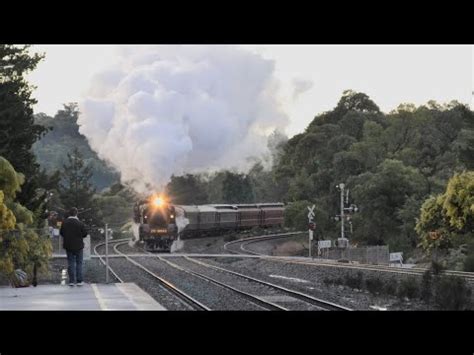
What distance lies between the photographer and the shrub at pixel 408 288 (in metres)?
14.4

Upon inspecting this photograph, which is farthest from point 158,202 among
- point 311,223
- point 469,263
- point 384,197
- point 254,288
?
point 469,263

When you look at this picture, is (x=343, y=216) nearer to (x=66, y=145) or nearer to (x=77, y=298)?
(x=66, y=145)

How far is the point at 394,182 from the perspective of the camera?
74.2ft

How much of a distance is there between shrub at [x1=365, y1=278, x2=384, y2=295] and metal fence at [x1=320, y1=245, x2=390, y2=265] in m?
4.31

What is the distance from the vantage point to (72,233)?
12.4 metres

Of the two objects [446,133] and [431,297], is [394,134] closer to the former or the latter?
[446,133]

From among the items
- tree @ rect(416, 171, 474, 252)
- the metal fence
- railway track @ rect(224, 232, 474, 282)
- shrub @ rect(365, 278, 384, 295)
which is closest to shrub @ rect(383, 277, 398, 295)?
shrub @ rect(365, 278, 384, 295)

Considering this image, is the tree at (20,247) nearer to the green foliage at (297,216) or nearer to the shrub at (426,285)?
the shrub at (426,285)

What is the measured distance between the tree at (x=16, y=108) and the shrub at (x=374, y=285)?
7365mm

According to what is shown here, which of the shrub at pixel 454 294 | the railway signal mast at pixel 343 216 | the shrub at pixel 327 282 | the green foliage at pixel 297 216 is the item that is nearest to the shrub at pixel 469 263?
the shrub at pixel 327 282

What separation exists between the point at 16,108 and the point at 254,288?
717 cm
